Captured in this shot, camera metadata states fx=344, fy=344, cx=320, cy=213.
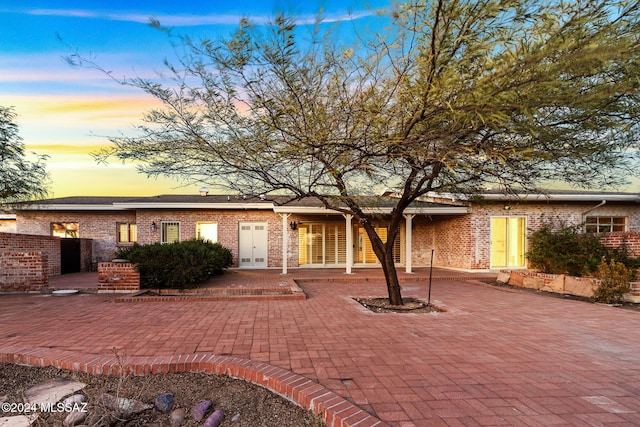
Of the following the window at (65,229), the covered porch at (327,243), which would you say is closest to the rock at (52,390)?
the covered porch at (327,243)

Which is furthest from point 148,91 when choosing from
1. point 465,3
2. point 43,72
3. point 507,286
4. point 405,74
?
point 507,286

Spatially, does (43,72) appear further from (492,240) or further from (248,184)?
(492,240)

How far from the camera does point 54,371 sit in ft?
11.9

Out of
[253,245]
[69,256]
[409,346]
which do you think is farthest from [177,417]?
[69,256]

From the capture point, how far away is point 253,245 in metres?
14.9

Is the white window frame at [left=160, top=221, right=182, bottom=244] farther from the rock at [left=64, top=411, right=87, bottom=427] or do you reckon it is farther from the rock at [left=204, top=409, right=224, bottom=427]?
the rock at [left=204, top=409, right=224, bottom=427]

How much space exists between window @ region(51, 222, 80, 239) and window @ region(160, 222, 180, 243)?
406 cm

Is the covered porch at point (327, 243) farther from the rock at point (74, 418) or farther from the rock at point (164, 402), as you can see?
the rock at point (74, 418)

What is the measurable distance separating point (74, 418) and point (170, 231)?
12839 mm

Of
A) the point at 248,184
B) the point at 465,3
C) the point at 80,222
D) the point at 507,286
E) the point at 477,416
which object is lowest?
the point at 507,286

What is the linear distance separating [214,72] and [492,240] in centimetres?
1289

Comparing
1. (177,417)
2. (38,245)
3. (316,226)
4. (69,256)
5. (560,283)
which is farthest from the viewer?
(316,226)

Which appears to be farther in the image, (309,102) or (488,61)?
(309,102)

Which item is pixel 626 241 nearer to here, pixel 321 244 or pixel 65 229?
pixel 321 244
